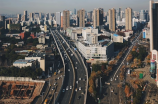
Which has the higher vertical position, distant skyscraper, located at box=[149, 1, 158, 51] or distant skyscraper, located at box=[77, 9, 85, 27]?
distant skyscraper, located at box=[77, 9, 85, 27]

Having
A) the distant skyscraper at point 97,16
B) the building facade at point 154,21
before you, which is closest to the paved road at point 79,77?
the building facade at point 154,21

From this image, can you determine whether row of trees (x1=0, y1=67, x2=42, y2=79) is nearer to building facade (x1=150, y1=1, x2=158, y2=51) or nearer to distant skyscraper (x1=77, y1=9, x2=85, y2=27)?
building facade (x1=150, y1=1, x2=158, y2=51)

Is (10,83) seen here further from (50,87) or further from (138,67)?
(138,67)

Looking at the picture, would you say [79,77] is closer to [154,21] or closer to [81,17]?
[154,21]

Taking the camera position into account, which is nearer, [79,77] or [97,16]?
[79,77]

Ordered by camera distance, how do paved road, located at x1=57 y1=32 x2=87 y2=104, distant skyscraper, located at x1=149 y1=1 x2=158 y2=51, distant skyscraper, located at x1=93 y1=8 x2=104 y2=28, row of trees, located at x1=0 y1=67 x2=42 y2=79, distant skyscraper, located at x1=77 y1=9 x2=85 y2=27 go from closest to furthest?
paved road, located at x1=57 y1=32 x2=87 y2=104 → row of trees, located at x1=0 y1=67 x2=42 y2=79 → distant skyscraper, located at x1=149 y1=1 x2=158 y2=51 → distant skyscraper, located at x1=93 y1=8 x2=104 y2=28 → distant skyscraper, located at x1=77 y1=9 x2=85 y2=27

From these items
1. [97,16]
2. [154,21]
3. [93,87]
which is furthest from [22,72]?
[97,16]

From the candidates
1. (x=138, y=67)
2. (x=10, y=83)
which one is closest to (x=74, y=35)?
(x=138, y=67)

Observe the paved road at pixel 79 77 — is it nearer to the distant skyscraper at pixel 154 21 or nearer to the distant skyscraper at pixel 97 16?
the distant skyscraper at pixel 154 21

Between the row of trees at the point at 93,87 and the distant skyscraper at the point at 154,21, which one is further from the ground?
the distant skyscraper at the point at 154,21

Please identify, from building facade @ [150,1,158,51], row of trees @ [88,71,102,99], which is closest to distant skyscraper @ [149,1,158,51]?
building facade @ [150,1,158,51]

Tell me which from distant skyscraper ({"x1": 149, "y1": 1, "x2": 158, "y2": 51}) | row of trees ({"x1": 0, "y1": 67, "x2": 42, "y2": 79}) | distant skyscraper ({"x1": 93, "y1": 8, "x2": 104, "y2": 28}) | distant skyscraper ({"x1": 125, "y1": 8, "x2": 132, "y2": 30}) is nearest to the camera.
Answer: row of trees ({"x1": 0, "y1": 67, "x2": 42, "y2": 79})
